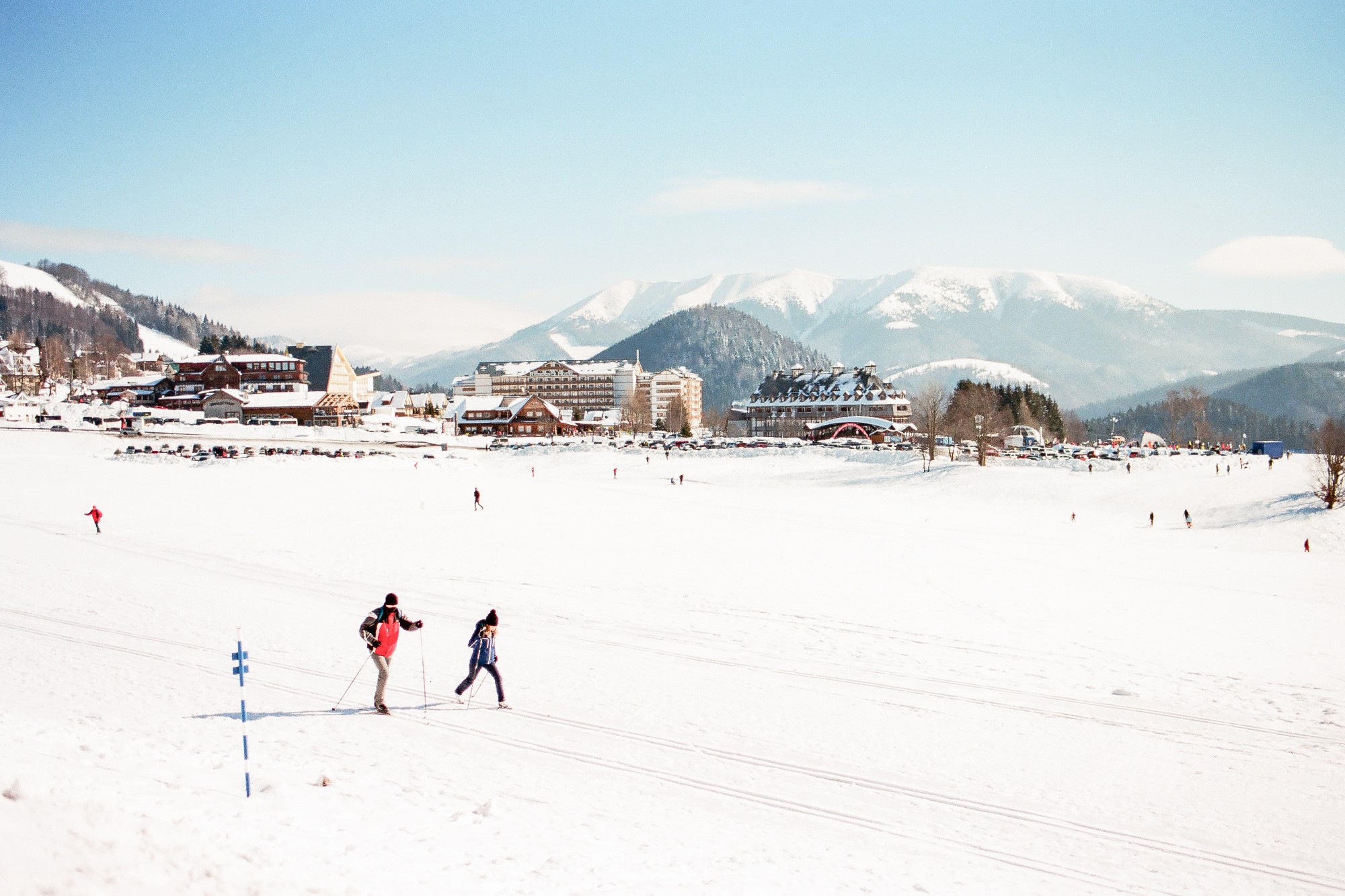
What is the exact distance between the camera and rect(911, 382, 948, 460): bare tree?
76.4m

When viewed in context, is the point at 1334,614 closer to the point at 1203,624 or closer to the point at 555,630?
the point at 1203,624

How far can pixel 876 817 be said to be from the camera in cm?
936

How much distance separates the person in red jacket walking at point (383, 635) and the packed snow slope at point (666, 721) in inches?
25.7

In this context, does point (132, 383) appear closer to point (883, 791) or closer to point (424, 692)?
point (424, 692)

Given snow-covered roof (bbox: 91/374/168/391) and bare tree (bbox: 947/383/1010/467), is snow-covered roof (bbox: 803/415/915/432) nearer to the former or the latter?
bare tree (bbox: 947/383/1010/467)

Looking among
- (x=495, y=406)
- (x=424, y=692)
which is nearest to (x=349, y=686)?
(x=424, y=692)

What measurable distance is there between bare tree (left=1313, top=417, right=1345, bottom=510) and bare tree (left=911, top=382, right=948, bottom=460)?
27966mm

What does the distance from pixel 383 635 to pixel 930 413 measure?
8164cm

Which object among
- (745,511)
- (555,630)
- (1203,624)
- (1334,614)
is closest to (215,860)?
(555,630)

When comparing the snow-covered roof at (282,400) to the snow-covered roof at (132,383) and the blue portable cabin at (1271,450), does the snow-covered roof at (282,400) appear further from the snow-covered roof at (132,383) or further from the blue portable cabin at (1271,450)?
the blue portable cabin at (1271,450)

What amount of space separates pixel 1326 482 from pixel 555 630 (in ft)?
170

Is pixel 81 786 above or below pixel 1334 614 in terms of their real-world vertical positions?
above

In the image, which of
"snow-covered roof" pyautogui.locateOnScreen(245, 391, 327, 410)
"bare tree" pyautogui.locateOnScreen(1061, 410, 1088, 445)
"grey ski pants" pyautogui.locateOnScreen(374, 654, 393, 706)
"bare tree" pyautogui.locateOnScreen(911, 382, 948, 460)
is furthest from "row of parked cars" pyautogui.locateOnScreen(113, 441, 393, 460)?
"bare tree" pyautogui.locateOnScreen(1061, 410, 1088, 445)

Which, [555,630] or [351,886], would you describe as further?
[555,630]
